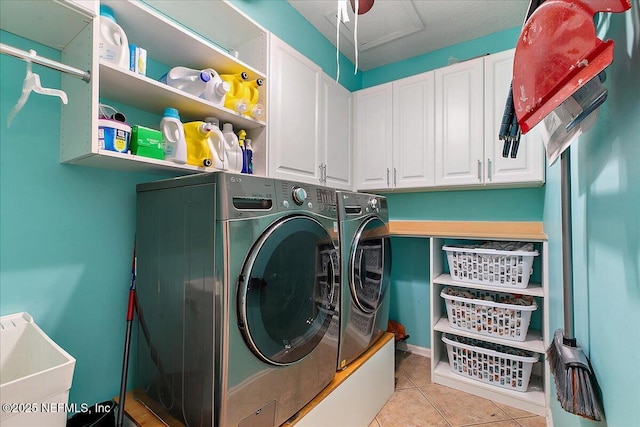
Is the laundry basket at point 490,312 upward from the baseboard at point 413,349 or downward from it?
upward

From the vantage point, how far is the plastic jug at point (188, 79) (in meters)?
1.35

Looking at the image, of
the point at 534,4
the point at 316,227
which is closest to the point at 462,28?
the point at 534,4

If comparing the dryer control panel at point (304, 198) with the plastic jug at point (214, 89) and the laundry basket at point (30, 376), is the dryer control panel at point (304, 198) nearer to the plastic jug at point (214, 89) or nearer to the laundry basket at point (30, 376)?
the plastic jug at point (214, 89)

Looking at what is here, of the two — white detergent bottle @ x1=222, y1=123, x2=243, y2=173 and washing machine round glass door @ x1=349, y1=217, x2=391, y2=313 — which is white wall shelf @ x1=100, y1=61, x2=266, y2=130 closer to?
white detergent bottle @ x1=222, y1=123, x2=243, y2=173

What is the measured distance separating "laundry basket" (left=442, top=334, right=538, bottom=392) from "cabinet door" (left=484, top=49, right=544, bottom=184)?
1.18 m

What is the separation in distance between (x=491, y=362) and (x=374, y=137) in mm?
1928

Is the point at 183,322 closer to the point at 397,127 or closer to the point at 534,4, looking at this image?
the point at 534,4

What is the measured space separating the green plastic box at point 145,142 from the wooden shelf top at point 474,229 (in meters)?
1.80

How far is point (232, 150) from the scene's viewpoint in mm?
1485

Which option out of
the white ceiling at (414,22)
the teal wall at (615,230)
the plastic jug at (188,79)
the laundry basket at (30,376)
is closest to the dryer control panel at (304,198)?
the plastic jug at (188,79)

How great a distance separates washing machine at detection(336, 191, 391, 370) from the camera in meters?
1.50

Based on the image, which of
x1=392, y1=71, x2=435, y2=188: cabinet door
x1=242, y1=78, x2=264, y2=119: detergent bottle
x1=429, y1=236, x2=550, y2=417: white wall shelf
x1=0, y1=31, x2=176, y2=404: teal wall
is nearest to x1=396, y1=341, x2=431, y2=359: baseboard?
x1=429, y1=236, x2=550, y2=417: white wall shelf

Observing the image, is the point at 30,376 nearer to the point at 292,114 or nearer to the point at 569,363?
the point at 569,363

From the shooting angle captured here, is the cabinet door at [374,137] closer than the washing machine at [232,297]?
No
